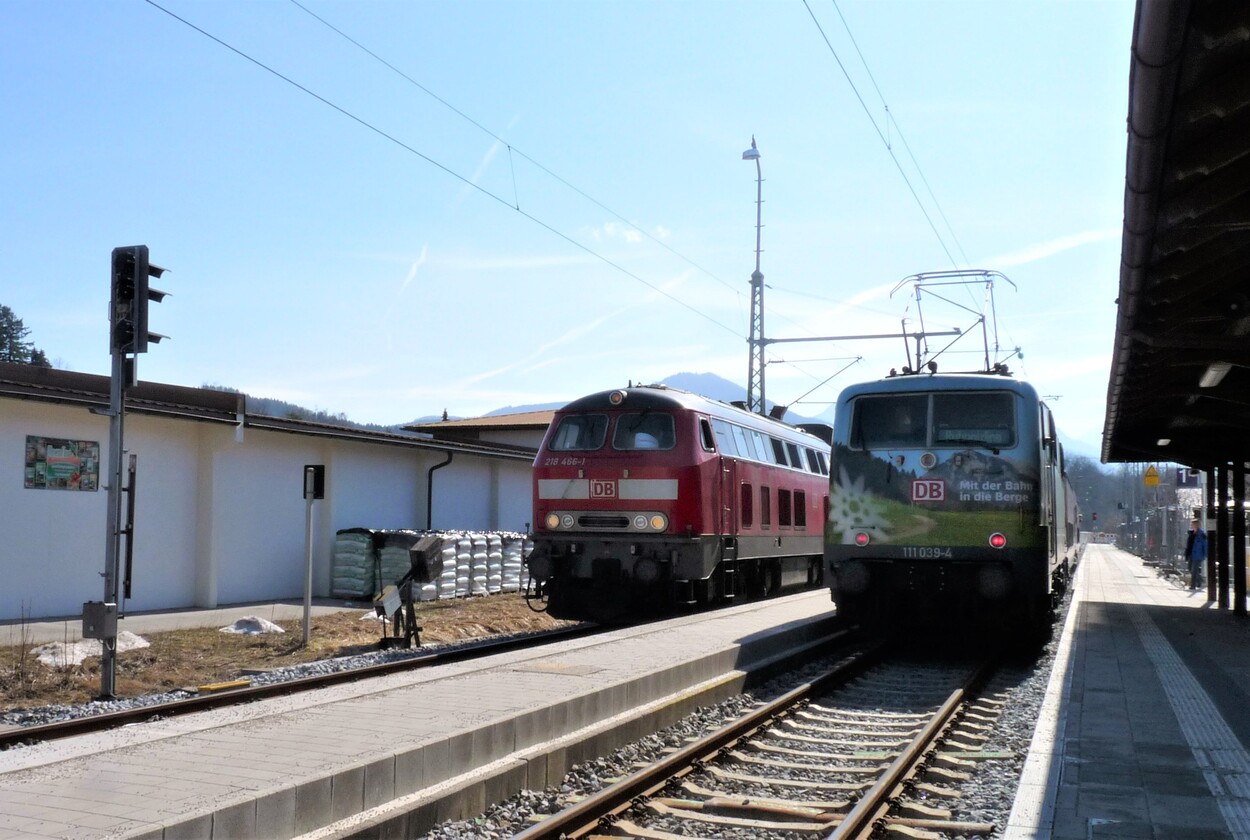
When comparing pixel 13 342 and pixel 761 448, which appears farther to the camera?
pixel 13 342

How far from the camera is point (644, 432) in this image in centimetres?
1570

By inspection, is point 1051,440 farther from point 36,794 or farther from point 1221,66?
point 36,794

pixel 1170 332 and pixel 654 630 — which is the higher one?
pixel 1170 332

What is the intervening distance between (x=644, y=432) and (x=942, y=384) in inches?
161

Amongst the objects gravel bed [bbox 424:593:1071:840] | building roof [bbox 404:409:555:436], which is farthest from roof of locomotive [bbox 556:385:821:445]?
building roof [bbox 404:409:555:436]

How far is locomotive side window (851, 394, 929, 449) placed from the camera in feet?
43.7

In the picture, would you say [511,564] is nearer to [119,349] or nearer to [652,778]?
[119,349]

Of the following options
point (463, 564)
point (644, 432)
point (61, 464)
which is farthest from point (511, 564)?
point (61, 464)

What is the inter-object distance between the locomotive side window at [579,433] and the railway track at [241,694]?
8.36 ft

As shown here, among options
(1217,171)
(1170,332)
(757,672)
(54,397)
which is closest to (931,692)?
(757,672)

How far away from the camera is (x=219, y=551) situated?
1930 centimetres

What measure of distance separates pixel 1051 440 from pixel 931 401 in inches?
78.1

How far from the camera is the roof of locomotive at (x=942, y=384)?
13078 millimetres

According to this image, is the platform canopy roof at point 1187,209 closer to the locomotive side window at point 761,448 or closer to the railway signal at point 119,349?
the locomotive side window at point 761,448
